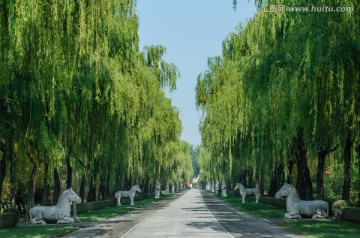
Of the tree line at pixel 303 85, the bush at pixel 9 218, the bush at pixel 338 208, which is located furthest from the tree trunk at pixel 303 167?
the bush at pixel 9 218

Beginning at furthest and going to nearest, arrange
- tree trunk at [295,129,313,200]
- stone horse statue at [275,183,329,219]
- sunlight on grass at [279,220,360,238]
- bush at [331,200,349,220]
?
tree trunk at [295,129,313,200] < stone horse statue at [275,183,329,219] < bush at [331,200,349,220] < sunlight on grass at [279,220,360,238]

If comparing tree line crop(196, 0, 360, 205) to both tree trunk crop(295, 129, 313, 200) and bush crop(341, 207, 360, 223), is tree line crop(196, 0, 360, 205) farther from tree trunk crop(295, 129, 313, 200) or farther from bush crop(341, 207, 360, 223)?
bush crop(341, 207, 360, 223)

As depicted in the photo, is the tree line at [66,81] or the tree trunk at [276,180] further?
the tree trunk at [276,180]

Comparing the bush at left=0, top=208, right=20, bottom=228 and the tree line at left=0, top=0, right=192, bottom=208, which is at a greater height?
the tree line at left=0, top=0, right=192, bottom=208

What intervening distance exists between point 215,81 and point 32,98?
1921 centimetres

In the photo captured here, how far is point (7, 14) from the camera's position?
12.1 metres

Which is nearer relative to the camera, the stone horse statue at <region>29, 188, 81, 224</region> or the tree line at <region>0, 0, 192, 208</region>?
the tree line at <region>0, 0, 192, 208</region>

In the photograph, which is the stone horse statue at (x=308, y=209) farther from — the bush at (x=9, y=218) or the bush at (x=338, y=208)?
the bush at (x=9, y=218)

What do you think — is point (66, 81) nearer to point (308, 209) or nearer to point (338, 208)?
point (308, 209)

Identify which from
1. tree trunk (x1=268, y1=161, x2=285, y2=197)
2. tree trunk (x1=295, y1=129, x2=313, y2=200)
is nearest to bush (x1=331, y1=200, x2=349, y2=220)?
tree trunk (x1=295, y1=129, x2=313, y2=200)

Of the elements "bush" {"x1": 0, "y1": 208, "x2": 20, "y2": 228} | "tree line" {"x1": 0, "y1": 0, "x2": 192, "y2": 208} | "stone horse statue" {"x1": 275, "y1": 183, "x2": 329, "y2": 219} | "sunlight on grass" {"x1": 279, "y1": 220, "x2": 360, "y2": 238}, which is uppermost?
"tree line" {"x1": 0, "y1": 0, "x2": 192, "y2": 208}

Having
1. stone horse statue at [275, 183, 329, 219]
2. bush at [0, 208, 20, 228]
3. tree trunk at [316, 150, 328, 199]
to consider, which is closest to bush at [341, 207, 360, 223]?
stone horse statue at [275, 183, 329, 219]

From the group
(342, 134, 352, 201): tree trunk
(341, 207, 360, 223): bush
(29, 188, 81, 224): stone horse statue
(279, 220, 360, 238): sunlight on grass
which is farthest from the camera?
(342, 134, 352, 201): tree trunk

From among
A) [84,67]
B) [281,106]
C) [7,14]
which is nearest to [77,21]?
[7,14]
